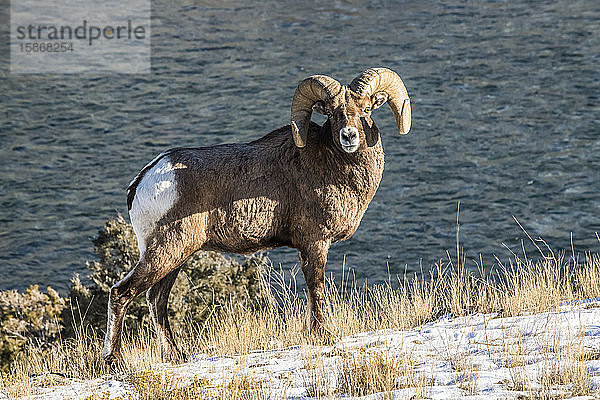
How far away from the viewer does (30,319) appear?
10.8 m

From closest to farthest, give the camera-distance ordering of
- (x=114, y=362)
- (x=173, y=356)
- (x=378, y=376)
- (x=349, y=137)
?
(x=378, y=376)
(x=349, y=137)
(x=114, y=362)
(x=173, y=356)

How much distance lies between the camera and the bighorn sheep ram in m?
7.24

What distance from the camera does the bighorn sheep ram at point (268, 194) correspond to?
285 inches

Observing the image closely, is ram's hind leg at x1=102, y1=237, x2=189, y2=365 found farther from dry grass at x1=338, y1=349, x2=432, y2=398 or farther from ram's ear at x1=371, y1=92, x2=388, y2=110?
ram's ear at x1=371, y1=92, x2=388, y2=110

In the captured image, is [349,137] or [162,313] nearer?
[349,137]

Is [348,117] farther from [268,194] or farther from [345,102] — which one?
[268,194]

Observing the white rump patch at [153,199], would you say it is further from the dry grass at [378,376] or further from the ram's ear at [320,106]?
the dry grass at [378,376]

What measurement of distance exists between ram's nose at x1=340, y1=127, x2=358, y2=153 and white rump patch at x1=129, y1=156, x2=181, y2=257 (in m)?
1.42

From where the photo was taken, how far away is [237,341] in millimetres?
7898

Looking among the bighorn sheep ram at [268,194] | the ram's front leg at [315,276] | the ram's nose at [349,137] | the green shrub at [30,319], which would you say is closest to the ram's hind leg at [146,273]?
the bighorn sheep ram at [268,194]

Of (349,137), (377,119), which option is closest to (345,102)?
(349,137)

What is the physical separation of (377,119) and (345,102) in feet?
67.4

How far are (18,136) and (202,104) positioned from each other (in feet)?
20.2

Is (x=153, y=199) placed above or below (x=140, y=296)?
above
